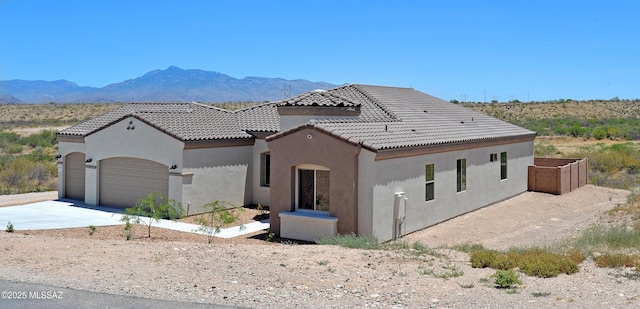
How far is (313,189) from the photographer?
739 inches

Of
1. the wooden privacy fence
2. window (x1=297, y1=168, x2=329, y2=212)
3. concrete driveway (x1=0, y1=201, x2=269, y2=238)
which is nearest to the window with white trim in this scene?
window (x1=297, y1=168, x2=329, y2=212)

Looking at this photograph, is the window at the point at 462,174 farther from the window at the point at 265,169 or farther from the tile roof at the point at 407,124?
the window at the point at 265,169

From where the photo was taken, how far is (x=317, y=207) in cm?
1877

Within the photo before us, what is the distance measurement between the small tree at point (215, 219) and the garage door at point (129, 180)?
2120mm

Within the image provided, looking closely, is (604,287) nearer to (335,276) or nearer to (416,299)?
(416,299)

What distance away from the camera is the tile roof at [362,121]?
19.4 meters

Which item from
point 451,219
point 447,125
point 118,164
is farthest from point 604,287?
point 118,164

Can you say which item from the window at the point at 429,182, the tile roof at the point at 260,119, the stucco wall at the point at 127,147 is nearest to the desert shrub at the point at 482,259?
the window at the point at 429,182

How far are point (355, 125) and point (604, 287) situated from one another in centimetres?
1011

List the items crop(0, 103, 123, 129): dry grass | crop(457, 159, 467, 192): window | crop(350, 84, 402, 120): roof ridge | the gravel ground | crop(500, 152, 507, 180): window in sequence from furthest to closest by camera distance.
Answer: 1. crop(0, 103, 123, 129): dry grass
2. crop(500, 152, 507, 180): window
3. crop(350, 84, 402, 120): roof ridge
4. crop(457, 159, 467, 192): window
5. the gravel ground

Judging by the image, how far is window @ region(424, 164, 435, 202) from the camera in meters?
20.7

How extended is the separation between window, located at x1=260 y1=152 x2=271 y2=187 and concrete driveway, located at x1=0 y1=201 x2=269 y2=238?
3212mm

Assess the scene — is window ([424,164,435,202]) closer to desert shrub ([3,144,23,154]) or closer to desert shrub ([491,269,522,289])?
desert shrub ([491,269,522,289])

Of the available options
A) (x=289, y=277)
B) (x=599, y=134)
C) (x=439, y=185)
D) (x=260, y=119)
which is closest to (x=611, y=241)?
(x=439, y=185)
